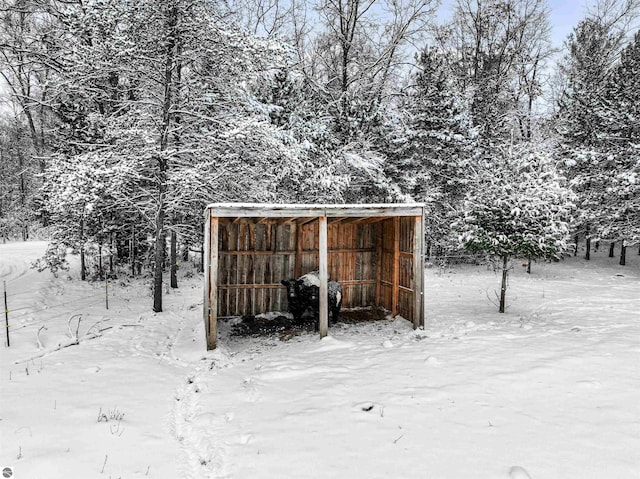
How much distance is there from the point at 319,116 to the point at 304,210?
8.33 meters

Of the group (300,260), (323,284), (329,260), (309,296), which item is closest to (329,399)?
(323,284)

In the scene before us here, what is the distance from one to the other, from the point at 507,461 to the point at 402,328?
5530 millimetres

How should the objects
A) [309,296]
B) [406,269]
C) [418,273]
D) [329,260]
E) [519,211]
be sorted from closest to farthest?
[519,211] < [418,273] < [309,296] < [406,269] < [329,260]

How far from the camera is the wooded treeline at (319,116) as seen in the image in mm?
8906

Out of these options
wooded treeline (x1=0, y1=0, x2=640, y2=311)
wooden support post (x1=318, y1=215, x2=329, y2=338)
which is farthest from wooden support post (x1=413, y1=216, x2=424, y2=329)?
wooden support post (x1=318, y1=215, x2=329, y2=338)

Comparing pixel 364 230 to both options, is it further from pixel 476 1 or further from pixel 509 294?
pixel 476 1

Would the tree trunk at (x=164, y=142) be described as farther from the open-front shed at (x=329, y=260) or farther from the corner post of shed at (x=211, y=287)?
the corner post of shed at (x=211, y=287)

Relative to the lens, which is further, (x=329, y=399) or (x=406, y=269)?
(x=406, y=269)

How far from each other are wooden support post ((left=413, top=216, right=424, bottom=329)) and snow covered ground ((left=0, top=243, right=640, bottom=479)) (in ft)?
1.36

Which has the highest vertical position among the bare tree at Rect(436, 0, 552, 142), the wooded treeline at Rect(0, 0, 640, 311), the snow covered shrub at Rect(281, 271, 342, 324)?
the bare tree at Rect(436, 0, 552, 142)

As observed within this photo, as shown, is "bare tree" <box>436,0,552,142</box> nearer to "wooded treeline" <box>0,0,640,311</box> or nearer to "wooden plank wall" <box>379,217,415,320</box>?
"wooded treeline" <box>0,0,640,311</box>

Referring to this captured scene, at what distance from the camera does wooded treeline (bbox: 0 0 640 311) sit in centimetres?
891

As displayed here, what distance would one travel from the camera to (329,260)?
11070mm

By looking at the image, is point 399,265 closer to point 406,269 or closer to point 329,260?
point 406,269
